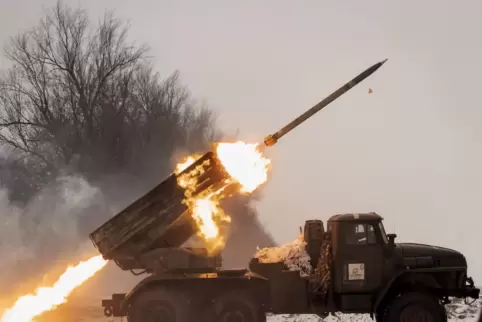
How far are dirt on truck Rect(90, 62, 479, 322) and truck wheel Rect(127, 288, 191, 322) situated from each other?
25mm

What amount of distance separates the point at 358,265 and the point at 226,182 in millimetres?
4107

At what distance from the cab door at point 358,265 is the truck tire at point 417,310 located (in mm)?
778

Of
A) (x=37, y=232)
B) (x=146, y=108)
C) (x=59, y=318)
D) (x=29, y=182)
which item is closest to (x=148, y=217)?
(x=59, y=318)

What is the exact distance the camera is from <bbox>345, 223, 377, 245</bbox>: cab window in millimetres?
17281

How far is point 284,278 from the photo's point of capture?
17.2 meters

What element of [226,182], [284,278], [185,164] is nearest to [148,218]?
[185,164]

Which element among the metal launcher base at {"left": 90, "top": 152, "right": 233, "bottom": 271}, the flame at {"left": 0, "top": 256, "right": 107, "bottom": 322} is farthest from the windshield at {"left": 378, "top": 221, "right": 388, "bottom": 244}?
the flame at {"left": 0, "top": 256, "right": 107, "bottom": 322}

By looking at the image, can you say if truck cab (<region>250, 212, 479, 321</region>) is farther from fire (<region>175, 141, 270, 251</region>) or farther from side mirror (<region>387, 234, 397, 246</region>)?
fire (<region>175, 141, 270, 251</region>)

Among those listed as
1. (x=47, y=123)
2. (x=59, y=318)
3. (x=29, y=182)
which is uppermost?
(x=47, y=123)

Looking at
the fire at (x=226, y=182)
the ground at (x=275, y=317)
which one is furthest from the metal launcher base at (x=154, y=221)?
the ground at (x=275, y=317)

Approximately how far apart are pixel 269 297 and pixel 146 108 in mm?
27324

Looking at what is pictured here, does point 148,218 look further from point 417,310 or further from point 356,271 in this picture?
point 417,310

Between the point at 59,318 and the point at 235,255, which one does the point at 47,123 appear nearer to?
the point at 235,255

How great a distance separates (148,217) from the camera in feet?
57.4
